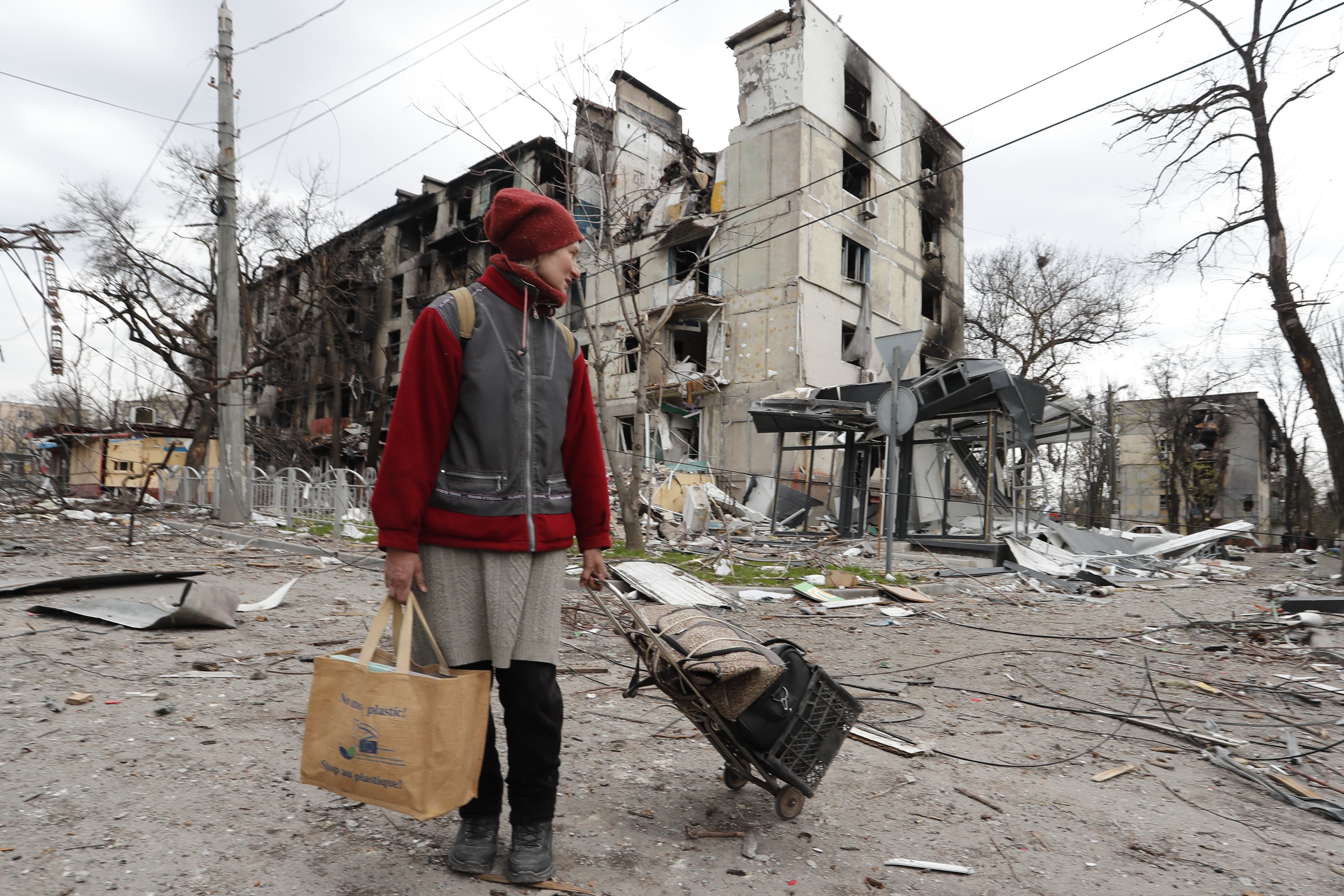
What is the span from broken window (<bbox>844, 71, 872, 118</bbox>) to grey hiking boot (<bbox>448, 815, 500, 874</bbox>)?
1155 inches

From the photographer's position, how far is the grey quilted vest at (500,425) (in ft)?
6.98

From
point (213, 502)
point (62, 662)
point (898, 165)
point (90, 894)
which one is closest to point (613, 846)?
point (90, 894)

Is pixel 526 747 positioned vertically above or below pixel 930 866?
above

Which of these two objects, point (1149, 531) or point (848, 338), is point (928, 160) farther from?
point (1149, 531)

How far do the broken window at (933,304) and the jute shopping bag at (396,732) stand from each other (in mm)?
32652

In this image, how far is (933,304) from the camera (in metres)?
32.6

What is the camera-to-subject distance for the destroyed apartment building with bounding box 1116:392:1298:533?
3219 cm

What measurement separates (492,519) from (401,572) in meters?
0.28

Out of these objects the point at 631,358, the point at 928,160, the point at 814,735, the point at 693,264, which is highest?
the point at 928,160

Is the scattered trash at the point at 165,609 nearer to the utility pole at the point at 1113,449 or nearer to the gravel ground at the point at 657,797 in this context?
the gravel ground at the point at 657,797

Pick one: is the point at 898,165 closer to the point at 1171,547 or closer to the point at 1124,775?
the point at 1171,547

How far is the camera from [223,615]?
17.5 ft

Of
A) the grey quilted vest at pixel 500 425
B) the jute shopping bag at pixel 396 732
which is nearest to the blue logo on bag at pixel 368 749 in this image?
the jute shopping bag at pixel 396 732

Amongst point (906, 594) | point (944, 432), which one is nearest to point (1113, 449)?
point (944, 432)
